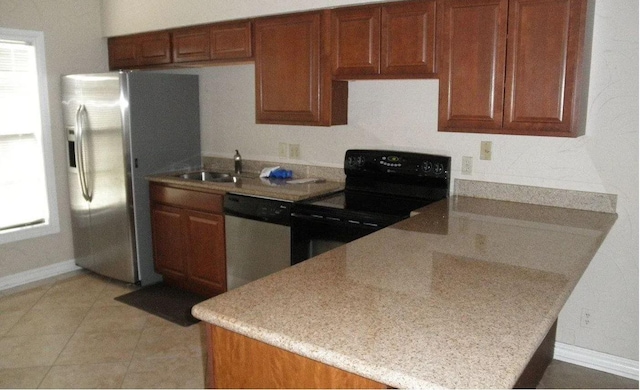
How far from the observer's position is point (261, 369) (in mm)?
1462

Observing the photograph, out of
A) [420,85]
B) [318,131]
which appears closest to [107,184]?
[318,131]

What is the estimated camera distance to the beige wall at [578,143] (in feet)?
8.57

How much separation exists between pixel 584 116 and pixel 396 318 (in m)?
1.81

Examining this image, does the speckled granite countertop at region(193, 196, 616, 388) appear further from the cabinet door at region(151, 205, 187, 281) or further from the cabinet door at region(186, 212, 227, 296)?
the cabinet door at region(151, 205, 187, 281)

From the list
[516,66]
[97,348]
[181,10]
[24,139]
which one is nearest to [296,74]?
[181,10]

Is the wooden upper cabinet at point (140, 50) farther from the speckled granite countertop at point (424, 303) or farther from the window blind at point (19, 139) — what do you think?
the speckled granite countertop at point (424, 303)

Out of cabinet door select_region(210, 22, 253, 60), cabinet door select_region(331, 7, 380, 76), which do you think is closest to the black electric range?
cabinet door select_region(331, 7, 380, 76)

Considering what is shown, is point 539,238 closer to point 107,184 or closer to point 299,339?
point 299,339

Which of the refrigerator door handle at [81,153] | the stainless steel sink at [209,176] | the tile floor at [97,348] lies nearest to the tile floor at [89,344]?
the tile floor at [97,348]

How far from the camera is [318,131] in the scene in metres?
3.75

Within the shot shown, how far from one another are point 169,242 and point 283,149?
44.1 inches

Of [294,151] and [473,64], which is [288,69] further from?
[473,64]

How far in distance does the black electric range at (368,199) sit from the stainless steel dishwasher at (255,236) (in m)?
0.09

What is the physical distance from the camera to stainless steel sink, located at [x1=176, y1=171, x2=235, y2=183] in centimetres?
412
